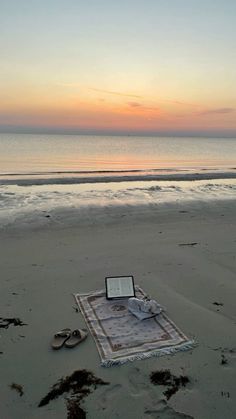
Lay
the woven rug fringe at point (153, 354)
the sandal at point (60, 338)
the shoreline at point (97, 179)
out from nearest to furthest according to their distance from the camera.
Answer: the woven rug fringe at point (153, 354), the sandal at point (60, 338), the shoreline at point (97, 179)

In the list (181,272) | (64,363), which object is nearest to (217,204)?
(181,272)

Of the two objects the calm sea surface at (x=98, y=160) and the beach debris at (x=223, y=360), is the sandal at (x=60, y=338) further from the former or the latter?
the calm sea surface at (x=98, y=160)

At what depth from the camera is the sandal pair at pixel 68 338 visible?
361cm

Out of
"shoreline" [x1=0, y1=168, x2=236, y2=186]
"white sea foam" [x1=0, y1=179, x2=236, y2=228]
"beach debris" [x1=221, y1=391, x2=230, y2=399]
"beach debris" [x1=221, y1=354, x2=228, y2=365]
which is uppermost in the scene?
"shoreline" [x1=0, y1=168, x2=236, y2=186]

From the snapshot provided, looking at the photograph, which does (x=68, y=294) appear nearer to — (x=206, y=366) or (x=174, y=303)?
(x=174, y=303)

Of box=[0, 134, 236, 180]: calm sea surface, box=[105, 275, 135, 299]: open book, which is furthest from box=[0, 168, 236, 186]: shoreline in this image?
box=[105, 275, 135, 299]: open book

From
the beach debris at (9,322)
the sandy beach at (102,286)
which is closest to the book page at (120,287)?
the sandy beach at (102,286)

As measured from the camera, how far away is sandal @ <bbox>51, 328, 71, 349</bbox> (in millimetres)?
3600

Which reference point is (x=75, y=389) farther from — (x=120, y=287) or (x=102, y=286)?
(x=102, y=286)

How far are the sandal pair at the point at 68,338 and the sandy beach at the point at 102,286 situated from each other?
3.0 inches

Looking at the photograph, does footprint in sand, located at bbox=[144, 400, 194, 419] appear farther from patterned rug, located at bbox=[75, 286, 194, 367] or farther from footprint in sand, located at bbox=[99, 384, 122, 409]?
patterned rug, located at bbox=[75, 286, 194, 367]

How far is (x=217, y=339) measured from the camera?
3.78 metres

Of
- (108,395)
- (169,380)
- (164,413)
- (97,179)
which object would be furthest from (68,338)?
(97,179)

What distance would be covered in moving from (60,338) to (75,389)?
767mm
